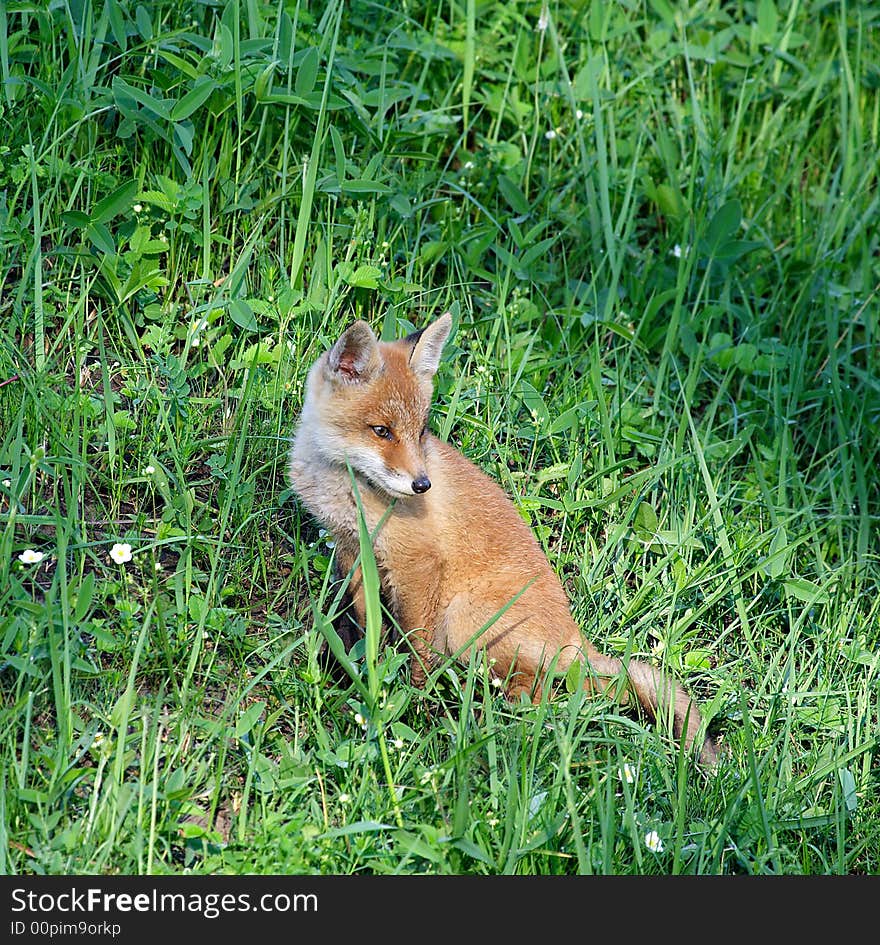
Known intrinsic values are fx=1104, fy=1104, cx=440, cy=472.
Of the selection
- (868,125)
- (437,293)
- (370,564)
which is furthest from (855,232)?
(370,564)

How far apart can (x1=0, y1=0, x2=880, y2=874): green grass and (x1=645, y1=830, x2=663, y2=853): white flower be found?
14 millimetres

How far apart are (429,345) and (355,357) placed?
0.35 metres

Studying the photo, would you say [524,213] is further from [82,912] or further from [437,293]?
Result: [82,912]

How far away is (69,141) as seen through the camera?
17.0 ft

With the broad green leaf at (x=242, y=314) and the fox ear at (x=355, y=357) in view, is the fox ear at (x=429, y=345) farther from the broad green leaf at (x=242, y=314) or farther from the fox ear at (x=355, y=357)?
the broad green leaf at (x=242, y=314)

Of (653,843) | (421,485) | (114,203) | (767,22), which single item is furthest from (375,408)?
(767,22)

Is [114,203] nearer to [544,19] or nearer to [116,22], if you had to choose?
[116,22]

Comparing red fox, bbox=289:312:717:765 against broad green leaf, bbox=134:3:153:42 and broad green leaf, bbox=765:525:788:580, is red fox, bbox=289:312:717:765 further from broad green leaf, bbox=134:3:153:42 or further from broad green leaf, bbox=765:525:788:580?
broad green leaf, bbox=134:3:153:42

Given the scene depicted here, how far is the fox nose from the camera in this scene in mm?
4266

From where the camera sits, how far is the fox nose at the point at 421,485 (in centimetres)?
427

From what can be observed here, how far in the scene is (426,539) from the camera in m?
4.54

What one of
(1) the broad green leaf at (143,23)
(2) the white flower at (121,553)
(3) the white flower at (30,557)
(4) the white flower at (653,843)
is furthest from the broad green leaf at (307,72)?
(4) the white flower at (653,843)

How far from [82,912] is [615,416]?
329 centimetres

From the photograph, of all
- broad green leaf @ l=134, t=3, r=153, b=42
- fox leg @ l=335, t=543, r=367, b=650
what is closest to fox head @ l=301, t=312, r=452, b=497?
fox leg @ l=335, t=543, r=367, b=650
